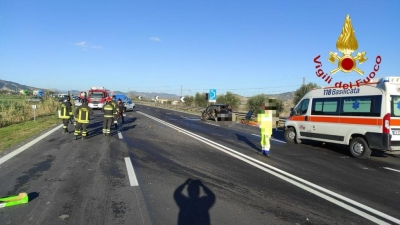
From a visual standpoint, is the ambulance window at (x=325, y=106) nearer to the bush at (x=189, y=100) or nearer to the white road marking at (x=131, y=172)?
the white road marking at (x=131, y=172)

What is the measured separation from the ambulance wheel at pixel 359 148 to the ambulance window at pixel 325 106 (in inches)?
50.9

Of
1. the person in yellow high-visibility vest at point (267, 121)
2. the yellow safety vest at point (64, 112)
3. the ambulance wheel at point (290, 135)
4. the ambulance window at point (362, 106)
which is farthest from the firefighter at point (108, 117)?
the ambulance window at point (362, 106)

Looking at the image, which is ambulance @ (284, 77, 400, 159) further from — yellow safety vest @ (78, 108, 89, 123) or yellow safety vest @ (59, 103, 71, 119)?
yellow safety vest @ (59, 103, 71, 119)

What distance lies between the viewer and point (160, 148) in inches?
416

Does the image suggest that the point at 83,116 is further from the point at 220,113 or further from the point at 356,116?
the point at 220,113

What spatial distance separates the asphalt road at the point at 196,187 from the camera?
4496 mm

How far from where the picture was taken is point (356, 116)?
10.1 metres

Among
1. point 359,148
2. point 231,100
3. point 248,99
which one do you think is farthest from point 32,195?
point 231,100

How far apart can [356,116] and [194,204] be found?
7537 millimetres

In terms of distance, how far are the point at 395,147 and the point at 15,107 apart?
81.0ft

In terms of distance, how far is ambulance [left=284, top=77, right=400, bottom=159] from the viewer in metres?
9.19

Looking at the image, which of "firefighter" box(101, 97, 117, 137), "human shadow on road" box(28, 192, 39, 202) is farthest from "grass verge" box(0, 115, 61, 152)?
"human shadow on road" box(28, 192, 39, 202)

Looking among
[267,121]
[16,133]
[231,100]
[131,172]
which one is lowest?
[16,133]

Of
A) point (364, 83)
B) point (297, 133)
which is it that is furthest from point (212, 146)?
point (364, 83)
